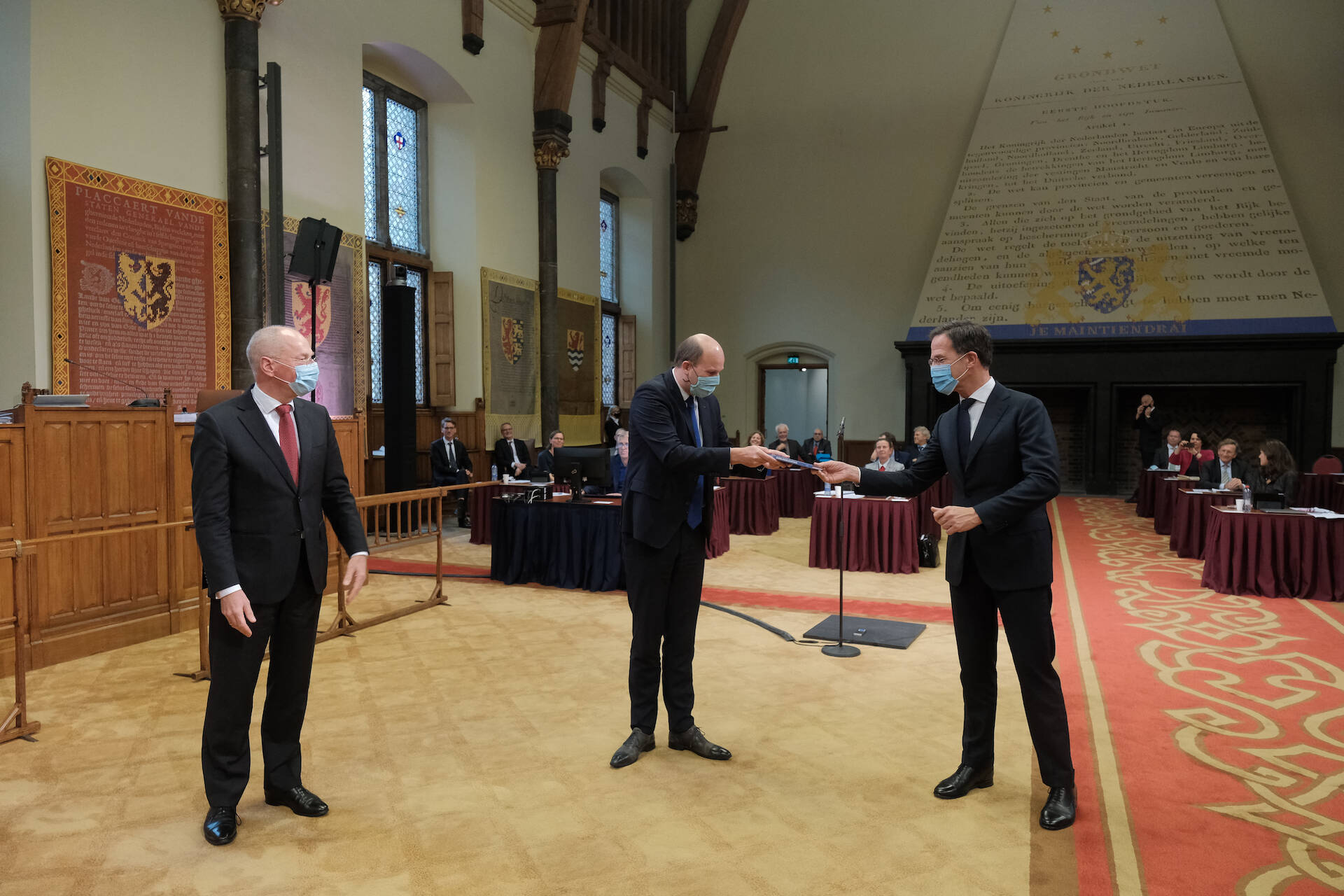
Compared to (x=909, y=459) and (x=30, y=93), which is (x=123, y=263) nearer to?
(x=30, y=93)

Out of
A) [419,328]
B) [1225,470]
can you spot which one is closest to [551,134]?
[419,328]

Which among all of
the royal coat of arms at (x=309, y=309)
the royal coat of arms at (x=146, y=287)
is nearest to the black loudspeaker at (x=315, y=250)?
the royal coat of arms at (x=309, y=309)

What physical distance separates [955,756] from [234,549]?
2.77 metres

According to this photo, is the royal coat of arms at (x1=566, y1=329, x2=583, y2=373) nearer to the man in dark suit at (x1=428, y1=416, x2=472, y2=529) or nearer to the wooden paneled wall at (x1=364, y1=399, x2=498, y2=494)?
the wooden paneled wall at (x1=364, y1=399, x2=498, y2=494)

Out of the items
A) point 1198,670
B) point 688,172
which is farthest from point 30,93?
point 688,172

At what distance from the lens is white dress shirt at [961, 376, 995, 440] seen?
3.04 meters

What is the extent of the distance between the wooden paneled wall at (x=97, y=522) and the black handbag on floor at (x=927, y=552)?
17.4 feet

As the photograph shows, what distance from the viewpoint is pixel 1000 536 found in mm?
2941

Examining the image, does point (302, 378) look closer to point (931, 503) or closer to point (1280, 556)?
point (1280, 556)

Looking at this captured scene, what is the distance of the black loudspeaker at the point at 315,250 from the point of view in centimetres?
809

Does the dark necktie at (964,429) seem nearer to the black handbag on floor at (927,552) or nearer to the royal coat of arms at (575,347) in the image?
the black handbag on floor at (927,552)

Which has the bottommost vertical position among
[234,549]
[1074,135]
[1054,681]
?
[1054,681]

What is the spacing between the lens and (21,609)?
→ 153 inches

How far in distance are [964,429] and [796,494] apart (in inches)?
357
